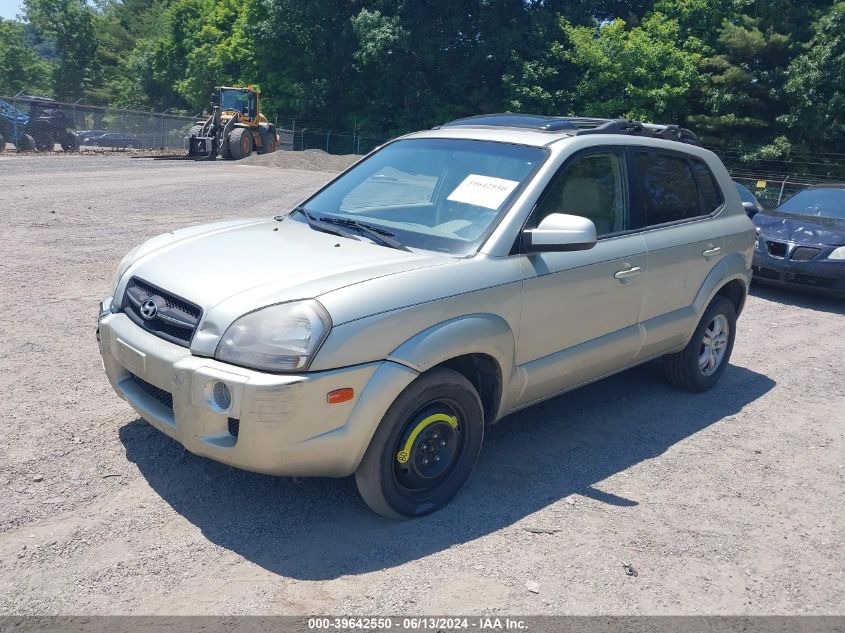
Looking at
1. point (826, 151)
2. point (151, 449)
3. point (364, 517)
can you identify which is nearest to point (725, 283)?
point (364, 517)

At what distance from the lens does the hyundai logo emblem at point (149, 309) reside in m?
3.75

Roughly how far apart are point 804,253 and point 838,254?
375 mm

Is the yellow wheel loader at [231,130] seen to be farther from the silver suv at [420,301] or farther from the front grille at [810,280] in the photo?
the silver suv at [420,301]

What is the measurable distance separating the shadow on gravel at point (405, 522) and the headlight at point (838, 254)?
195 inches

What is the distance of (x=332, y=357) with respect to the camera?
10.9 ft

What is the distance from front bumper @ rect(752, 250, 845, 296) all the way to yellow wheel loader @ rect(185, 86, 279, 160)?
79.2 ft

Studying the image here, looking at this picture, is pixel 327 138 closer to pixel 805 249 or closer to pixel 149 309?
pixel 805 249

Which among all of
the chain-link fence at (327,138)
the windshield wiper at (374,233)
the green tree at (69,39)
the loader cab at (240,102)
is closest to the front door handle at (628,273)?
the windshield wiper at (374,233)

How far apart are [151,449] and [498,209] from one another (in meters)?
2.35

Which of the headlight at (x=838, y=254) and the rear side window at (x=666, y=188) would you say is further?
the headlight at (x=838, y=254)

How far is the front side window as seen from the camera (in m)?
4.45

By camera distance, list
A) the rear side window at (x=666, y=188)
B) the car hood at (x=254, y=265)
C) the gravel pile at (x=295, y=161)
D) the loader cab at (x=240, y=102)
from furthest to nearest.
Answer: the loader cab at (x=240, y=102) → the gravel pile at (x=295, y=161) → the rear side window at (x=666, y=188) → the car hood at (x=254, y=265)

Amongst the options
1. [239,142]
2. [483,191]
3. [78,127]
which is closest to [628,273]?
[483,191]

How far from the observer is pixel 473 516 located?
3.91 m
